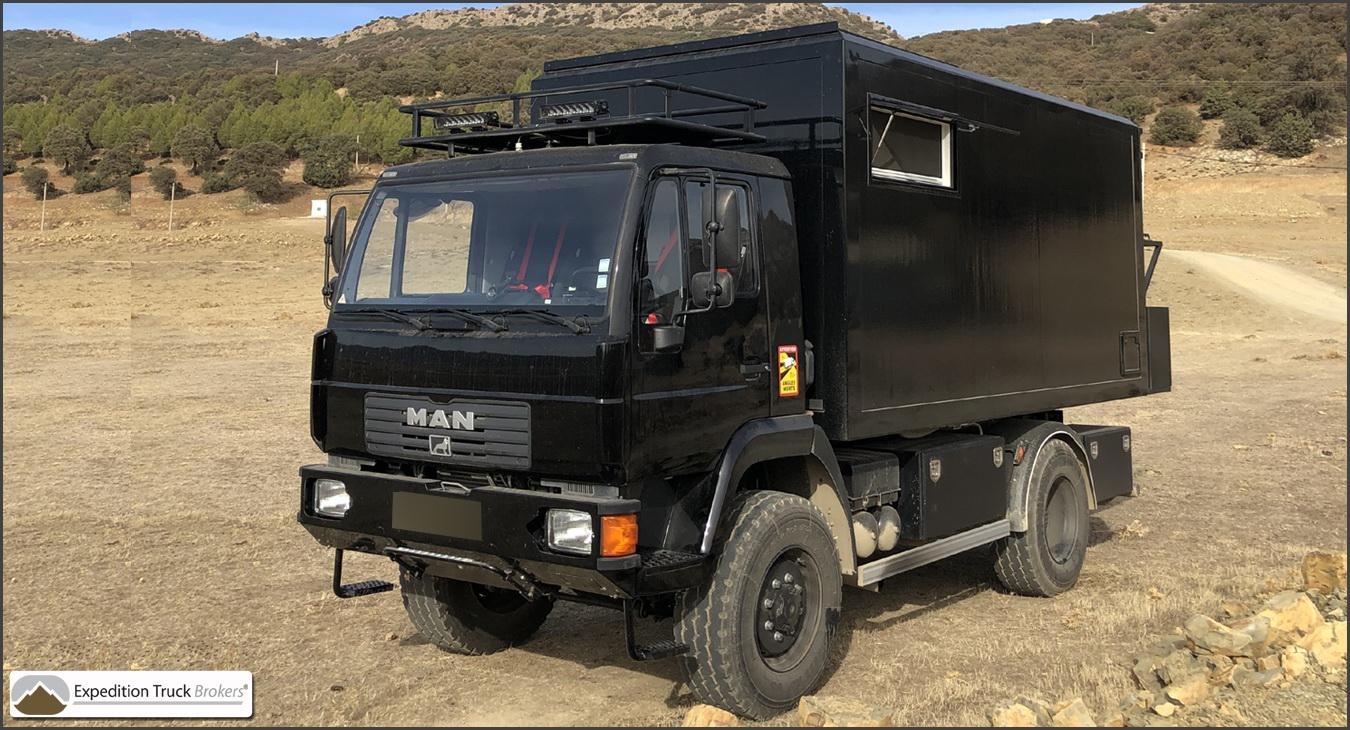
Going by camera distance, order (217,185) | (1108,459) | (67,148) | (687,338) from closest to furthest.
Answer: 1. (687,338)
2. (1108,459)
3. (217,185)
4. (67,148)

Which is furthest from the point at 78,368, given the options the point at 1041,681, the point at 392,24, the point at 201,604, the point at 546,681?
the point at 392,24

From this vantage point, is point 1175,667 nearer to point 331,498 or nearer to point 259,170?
point 331,498

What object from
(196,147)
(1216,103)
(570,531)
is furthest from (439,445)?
(1216,103)

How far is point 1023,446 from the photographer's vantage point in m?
8.67

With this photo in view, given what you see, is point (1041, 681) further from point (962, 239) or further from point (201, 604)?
point (201, 604)

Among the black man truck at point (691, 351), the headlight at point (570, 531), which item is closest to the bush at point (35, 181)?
the black man truck at point (691, 351)

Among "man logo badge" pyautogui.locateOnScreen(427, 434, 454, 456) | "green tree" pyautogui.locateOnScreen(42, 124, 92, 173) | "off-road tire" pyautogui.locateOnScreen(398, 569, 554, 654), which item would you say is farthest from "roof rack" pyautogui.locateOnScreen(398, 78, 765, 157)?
"green tree" pyautogui.locateOnScreen(42, 124, 92, 173)

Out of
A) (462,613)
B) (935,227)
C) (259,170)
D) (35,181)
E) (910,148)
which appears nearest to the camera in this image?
(462,613)

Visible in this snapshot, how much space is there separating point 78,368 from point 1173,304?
2674 centimetres

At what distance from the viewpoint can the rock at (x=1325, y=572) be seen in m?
7.63

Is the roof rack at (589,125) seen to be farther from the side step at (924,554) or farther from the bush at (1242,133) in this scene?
the bush at (1242,133)

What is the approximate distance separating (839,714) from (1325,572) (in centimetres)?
392

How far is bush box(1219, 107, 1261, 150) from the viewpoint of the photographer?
58562 mm

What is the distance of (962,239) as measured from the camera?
7.78m
